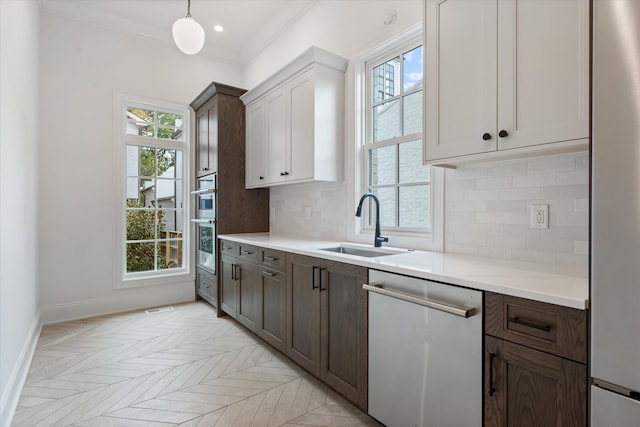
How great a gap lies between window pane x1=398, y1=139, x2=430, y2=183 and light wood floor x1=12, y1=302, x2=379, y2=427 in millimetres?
1633

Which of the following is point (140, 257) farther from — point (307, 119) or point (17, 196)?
point (307, 119)

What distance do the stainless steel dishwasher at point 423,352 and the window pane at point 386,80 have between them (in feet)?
5.33

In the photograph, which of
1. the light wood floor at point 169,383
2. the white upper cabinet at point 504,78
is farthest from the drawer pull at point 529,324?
the light wood floor at point 169,383

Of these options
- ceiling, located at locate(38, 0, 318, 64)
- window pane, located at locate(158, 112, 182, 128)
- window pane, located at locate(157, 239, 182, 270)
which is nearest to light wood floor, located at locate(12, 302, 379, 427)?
window pane, located at locate(157, 239, 182, 270)

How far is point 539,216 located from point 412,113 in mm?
1199

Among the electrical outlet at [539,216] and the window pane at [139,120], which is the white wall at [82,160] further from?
the electrical outlet at [539,216]

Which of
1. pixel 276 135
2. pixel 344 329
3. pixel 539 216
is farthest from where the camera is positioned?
pixel 276 135

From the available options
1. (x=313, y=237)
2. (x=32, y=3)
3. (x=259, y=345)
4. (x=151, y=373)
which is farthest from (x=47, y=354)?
(x=32, y=3)

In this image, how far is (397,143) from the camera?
2.60 m

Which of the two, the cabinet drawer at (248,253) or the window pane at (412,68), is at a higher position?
the window pane at (412,68)

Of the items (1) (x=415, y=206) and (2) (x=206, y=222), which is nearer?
(1) (x=415, y=206)

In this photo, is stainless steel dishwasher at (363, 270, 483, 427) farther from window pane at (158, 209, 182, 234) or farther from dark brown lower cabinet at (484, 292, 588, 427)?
window pane at (158, 209, 182, 234)

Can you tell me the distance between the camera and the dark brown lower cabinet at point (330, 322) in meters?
1.88

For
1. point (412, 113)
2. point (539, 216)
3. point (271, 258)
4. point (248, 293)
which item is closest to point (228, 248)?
point (248, 293)
